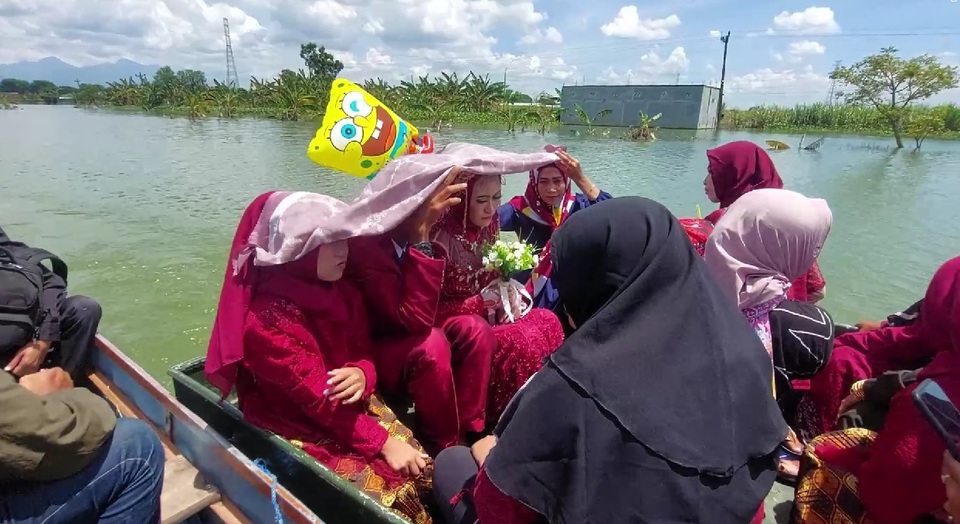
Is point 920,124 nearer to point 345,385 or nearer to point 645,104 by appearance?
point 645,104

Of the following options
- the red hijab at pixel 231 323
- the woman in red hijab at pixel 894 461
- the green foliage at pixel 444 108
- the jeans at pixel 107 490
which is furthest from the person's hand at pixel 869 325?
the green foliage at pixel 444 108

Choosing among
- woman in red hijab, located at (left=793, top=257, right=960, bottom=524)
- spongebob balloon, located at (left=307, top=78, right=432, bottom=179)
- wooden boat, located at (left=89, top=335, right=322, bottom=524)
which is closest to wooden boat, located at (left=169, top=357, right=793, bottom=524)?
wooden boat, located at (left=89, top=335, right=322, bottom=524)

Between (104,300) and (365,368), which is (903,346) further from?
(104,300)

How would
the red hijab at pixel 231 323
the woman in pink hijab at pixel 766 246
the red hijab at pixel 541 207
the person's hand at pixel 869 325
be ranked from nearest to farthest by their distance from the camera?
the red hijab at pixel 231 323, the woman in pink hijab at pixel 766 246, the person's hand at pixel 869 325, the red hijab at pixel 541 207

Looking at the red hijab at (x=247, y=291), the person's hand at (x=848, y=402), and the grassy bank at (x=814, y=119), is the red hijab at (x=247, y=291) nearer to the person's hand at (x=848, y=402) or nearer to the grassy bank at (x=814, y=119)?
the person's hand at (x=848, y=402)

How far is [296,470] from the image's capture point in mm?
2162

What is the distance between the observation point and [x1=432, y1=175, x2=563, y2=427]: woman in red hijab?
263 centimetres

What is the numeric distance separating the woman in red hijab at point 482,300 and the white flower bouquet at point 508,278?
4 centimetres

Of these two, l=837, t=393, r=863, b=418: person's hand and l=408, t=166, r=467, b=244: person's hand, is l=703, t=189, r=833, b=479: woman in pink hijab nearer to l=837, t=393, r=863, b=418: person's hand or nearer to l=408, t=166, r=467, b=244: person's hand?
l=837, t=393, r=863, b=418: person's hand

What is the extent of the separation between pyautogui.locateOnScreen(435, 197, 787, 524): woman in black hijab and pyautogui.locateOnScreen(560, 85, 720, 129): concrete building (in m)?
36.7

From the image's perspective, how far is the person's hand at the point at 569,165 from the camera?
10.7ft

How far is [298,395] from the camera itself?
210cm

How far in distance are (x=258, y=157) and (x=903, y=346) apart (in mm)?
17716

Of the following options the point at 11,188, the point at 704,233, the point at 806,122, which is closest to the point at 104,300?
the point at 704,233
